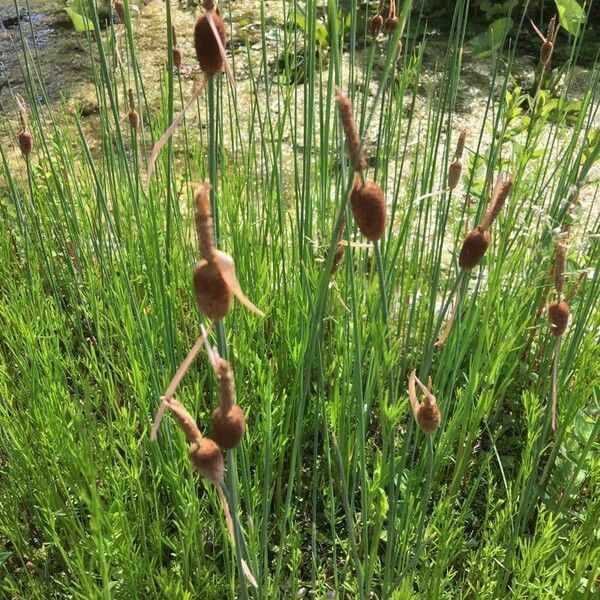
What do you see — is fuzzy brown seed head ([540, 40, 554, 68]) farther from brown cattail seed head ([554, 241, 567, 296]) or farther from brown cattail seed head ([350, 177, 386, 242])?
brown cattail seed head ([350, 177, 386, 242])

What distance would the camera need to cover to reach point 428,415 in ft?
1.82

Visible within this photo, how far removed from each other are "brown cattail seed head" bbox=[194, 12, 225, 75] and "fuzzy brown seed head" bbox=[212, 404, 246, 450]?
20cm

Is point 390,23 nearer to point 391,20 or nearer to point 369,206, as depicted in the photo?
point 391,20

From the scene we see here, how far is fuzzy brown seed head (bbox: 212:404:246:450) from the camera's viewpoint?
1.30 ft

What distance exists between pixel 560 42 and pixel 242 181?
2.01 m

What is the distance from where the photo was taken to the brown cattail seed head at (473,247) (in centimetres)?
49

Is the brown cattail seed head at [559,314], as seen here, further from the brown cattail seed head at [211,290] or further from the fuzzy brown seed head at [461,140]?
the brown cattail seed head at [211,290]

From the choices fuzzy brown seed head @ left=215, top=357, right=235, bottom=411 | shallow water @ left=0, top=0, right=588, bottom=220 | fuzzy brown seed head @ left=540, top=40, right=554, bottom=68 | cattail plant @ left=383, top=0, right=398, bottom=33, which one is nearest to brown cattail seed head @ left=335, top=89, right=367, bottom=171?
fuzzy brown seed head @ left=215, top=357, right=235, bottom=411

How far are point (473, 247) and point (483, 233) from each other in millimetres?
14

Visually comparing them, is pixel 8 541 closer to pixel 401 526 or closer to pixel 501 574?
pixel 401 526

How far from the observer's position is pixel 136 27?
313 centimetres

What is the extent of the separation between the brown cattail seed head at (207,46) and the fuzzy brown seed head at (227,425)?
199 mm

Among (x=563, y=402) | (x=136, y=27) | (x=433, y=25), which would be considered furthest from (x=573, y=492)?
(x=136, y=27)

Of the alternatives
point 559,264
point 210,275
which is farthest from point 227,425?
point 559,264
